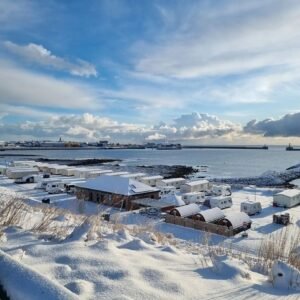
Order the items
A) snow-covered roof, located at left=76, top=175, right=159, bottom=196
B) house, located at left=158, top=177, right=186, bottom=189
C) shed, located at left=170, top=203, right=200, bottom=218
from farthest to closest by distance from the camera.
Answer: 1. house, located at left=158, top=177, right=186, bottom=189
2. snow-covered roof, located at left=76, top=175, right=159, bottom=196
3. shed, located at left=170, top=203, right=200, bottom=218

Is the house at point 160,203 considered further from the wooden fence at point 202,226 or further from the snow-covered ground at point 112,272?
the snow-covered ground at point 112,272

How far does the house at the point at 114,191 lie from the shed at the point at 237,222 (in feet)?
32.8

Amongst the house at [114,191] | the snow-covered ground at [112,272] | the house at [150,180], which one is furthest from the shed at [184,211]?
the house at [150,180]

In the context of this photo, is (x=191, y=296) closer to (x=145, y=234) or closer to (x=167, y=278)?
(x=167, y=278)

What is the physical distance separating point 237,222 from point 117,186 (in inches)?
526

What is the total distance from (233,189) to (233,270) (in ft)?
135

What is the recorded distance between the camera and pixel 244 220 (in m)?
21.7

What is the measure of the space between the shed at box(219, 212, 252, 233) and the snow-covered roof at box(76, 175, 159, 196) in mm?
10435

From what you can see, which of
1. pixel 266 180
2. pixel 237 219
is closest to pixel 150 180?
pixel 237 219

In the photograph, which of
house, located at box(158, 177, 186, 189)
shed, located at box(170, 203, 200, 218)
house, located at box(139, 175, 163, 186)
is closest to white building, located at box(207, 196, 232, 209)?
→ shed, located at box(170, 203, 200, 218)

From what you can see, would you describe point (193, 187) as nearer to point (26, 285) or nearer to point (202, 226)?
point (202, 226)

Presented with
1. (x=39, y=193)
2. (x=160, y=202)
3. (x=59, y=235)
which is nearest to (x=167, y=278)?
(x=59, y=235)

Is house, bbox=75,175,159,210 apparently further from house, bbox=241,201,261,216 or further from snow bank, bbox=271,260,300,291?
snow bank, bbox=271,260,300,291

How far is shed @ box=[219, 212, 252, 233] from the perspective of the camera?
20.6 metres
